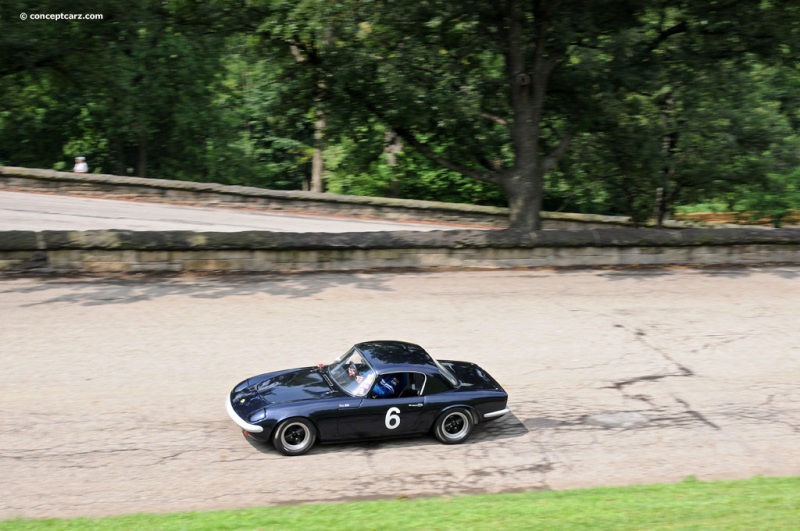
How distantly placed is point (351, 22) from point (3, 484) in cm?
1316

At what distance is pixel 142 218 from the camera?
891 inches

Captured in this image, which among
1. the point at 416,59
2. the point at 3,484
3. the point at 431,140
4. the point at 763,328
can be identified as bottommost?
the point at 3,484

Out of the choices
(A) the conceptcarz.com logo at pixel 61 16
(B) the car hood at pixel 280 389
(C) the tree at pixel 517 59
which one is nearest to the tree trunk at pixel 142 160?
(A) the conceptcarz.com logo at pixel 61 16

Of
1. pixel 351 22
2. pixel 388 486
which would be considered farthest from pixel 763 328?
pixel 351 22

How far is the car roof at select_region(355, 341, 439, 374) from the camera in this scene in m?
9.73

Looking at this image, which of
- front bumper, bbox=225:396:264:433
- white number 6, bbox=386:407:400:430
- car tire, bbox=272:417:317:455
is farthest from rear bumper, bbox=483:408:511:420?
front bumper, bbox=225:396:264:433

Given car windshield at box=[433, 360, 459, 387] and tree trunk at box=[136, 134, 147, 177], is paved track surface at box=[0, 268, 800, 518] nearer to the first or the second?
car windshield at box=[433, 360, 459, 387]

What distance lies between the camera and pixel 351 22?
18469 millimetres

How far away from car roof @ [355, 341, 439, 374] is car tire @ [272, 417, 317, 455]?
1.08m

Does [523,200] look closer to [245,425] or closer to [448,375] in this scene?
[448,375]

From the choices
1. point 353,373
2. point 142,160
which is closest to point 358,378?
point 353,373

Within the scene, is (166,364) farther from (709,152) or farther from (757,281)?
(709,152)

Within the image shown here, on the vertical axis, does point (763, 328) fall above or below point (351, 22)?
below

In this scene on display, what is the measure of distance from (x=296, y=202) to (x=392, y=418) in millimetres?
17530
